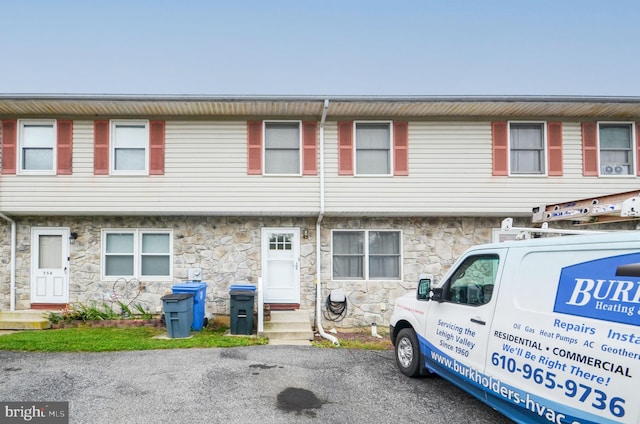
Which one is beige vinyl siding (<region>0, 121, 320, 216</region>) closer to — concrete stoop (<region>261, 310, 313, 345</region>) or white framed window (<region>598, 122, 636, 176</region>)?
concrete stoop (<region>261, 310, 313, 345</region>)

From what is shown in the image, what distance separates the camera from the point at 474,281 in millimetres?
4531

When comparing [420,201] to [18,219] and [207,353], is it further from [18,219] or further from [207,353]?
[18,219]

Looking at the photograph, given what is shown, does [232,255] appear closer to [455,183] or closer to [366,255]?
[366,255]

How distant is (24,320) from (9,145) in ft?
13.7

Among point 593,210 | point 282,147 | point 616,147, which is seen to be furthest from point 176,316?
point 616,147

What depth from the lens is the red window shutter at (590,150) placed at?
9477 mm

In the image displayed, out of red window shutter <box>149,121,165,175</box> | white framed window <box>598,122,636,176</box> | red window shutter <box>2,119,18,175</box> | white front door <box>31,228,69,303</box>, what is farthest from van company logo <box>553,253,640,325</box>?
red window shutter <box>2,119,18,175</box>

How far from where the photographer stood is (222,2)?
40.1 metres

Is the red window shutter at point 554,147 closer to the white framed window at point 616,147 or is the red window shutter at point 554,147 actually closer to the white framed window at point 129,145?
the white framed window at point 616,147

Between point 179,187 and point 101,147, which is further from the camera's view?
point 101,147

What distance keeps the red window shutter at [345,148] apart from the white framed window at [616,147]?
6.10 m

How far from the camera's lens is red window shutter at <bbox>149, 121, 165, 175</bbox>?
9414 millimetres

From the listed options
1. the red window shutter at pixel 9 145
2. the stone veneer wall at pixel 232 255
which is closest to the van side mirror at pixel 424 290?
the stone veneer wall at pixel 232 255

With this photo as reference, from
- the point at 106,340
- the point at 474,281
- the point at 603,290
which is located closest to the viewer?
the point at 603,290
